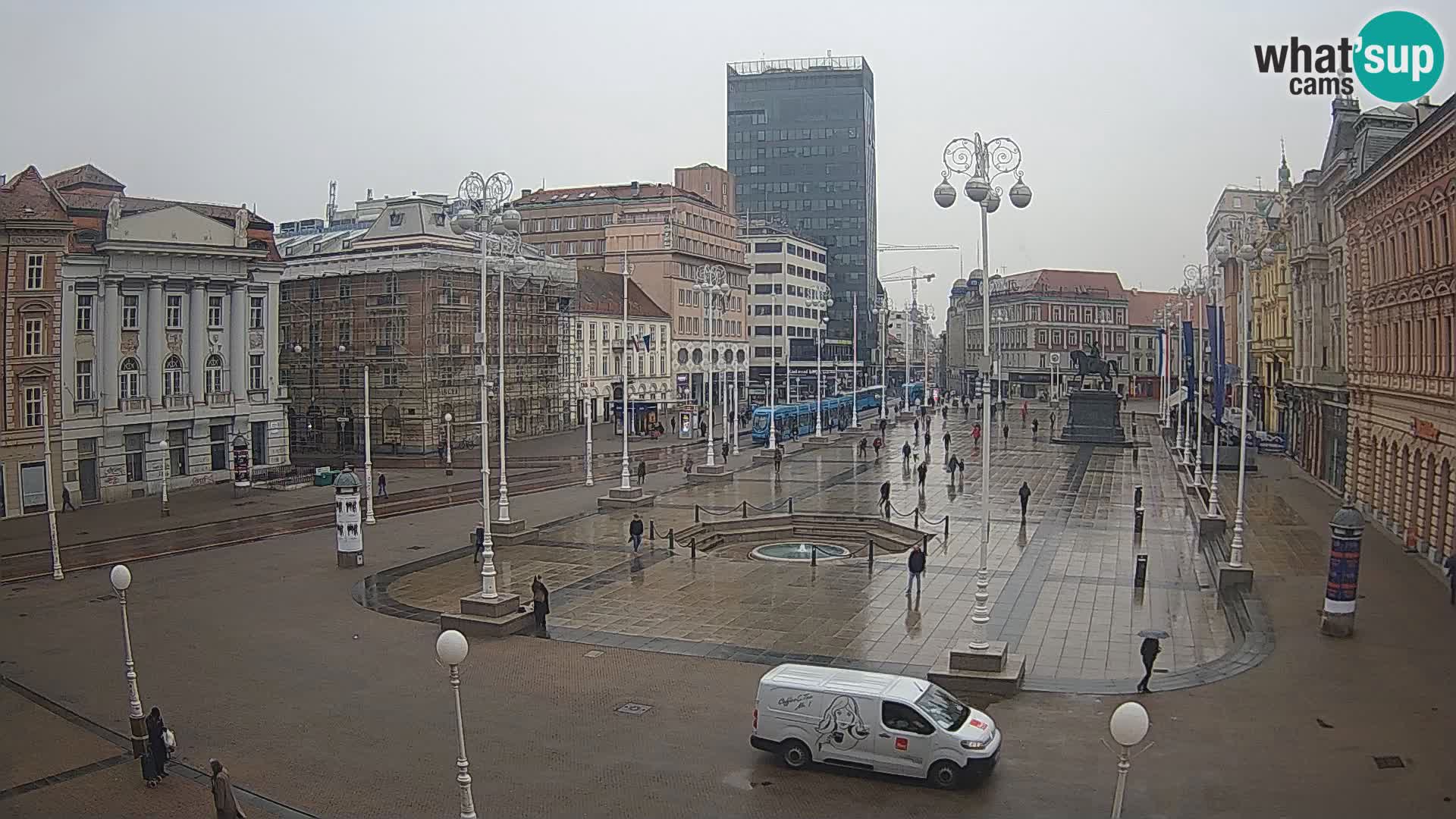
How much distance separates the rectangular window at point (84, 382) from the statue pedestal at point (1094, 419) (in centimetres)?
5836

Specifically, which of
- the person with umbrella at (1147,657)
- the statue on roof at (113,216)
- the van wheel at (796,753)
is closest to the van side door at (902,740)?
the van wheel at (796,753)

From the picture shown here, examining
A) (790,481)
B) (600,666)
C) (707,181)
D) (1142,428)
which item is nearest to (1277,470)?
(790,481)

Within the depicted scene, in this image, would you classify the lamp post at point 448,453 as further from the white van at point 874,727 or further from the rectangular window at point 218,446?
the white van at point 874,727

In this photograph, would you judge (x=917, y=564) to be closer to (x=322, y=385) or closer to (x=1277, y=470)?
(x=1277, y=470)

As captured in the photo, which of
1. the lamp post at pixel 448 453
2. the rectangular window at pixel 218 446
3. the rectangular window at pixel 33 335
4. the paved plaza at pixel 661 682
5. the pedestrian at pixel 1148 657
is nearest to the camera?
the paved plaza at pixel 661 682

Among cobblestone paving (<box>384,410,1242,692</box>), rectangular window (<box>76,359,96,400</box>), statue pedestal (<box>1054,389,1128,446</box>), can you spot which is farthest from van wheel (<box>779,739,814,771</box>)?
statue pedestal (<box>1054,389,1128,446</box>)

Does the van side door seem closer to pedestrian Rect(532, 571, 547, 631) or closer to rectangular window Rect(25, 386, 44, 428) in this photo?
pedestrian Rect(532, 571, 547, 631)

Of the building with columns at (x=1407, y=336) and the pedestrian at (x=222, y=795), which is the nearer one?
the pedestrian at (x=222, y=795)

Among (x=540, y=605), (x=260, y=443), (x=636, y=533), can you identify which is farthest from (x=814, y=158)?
(x=540, y=605)

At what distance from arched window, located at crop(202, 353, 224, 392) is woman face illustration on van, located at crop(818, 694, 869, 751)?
4653 centimetres

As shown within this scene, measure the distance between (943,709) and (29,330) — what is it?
4172cm

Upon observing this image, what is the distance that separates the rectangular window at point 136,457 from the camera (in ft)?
165

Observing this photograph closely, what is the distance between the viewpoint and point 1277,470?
194 ft

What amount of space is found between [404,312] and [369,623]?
48278 millimetres
